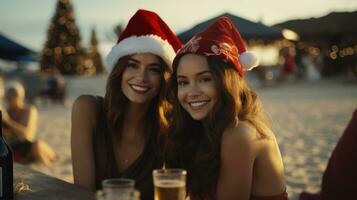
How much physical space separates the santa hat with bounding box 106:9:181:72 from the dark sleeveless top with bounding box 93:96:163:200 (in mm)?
496

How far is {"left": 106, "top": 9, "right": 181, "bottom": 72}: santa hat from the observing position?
317 centimetres

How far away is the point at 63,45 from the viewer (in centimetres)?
4466

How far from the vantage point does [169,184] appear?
1763 mm

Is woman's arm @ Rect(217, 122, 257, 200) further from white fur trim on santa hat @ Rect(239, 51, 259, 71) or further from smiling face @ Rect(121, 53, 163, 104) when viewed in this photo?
smiling face @ Rect(121, 53, 163, 104)

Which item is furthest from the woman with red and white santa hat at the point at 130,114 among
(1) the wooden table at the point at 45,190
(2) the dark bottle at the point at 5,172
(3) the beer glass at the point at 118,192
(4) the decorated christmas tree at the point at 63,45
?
(4) the decorated christmas tree at the point at 63,45

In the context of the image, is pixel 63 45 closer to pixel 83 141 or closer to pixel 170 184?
pixel 83 141

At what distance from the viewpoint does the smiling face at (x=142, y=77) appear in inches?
120

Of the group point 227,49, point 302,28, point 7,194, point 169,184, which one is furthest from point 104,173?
point 302,28

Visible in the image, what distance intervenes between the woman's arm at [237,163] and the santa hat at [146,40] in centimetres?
95

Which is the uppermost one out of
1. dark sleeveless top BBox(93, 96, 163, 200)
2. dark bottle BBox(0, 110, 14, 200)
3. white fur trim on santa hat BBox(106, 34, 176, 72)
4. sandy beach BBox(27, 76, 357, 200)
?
white fur trim on santa hat BBox(106, 34, 176, 72)

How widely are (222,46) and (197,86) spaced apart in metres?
0.25

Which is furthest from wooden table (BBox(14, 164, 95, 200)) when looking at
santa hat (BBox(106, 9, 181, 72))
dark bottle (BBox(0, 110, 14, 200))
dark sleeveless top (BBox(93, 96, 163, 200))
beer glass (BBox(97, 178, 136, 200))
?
santa hat (BBox(106, 9, 181, 72))

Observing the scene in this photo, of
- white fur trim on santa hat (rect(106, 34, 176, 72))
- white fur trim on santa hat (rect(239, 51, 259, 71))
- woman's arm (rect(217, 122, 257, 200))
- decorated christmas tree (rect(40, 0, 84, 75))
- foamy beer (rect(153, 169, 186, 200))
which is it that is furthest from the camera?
decorated christmas tree (rect(40, 0, 84, 75))

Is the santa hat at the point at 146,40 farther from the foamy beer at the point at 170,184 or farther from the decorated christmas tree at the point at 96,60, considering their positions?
the decorated christmas tree at the point at 96,60
